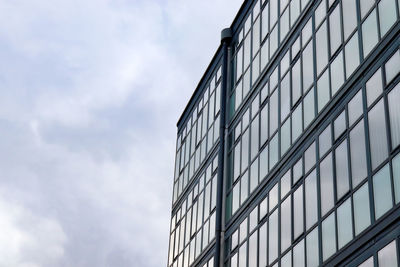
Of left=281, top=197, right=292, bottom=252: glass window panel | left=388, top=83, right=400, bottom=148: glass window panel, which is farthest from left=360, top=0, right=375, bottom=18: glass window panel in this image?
left=281, top=197, right=292, bottom=252: glass window panel

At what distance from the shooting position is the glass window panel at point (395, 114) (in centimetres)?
2222

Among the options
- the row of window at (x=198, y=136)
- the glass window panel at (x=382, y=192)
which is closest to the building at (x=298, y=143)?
the glass window panel at (x=382, y=192)

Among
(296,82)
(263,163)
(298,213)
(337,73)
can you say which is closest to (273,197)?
(263,163)

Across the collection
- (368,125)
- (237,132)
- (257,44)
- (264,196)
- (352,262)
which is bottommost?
(352,262)

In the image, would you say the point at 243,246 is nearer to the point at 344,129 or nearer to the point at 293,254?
the point at 293,254

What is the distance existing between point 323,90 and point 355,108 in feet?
10.4

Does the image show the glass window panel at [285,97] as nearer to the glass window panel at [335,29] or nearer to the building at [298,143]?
the building at [298,143]

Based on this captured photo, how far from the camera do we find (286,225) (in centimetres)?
2961

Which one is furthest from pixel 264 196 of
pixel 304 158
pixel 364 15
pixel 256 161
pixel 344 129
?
pixel 364 15

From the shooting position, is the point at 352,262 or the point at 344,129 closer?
the point at 352,262

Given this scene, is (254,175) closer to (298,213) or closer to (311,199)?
(298,213)

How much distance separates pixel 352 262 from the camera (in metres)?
23.4

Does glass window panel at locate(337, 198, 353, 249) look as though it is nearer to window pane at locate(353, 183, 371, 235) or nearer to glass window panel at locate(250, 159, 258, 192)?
window pane at locate(353, 183, 371, 235)

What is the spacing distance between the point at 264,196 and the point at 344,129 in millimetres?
8365
